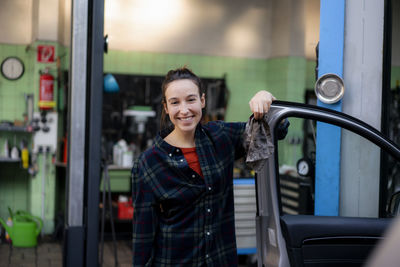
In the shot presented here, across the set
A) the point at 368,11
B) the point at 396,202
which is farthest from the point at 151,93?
the point at 396,202

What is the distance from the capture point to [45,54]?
21.4ft

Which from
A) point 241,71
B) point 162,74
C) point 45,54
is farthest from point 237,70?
point 45,54

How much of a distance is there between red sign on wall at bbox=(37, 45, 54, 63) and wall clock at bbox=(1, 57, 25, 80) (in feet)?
1.24

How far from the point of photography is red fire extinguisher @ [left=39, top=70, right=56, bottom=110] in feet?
20.8

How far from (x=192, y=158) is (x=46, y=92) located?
4680mm

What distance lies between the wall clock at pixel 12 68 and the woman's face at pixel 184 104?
16.8 ft

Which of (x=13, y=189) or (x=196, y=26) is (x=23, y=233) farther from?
(x=196, y=26)

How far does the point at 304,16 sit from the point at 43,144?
408 centimetres

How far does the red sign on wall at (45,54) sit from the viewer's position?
21.4ft

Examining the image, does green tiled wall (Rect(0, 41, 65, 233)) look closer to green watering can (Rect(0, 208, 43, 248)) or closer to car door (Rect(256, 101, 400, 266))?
green watering can (Rect(0, 208, 43, 248))

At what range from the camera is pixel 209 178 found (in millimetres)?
2037

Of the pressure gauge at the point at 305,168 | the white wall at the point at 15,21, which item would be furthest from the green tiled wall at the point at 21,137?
the pressure gauge at the point at 305,168

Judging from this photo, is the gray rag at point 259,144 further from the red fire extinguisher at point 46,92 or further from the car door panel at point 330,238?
the red fire extinguisher at point 46,92

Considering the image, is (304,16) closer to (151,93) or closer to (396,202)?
(151,93)
